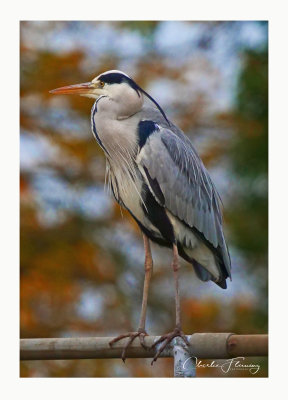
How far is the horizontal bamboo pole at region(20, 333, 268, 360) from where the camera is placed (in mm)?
2291

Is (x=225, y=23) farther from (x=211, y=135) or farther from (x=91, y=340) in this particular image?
(x=91, y=340)

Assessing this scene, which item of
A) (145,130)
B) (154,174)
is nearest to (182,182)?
(154,174)

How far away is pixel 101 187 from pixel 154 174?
167cm

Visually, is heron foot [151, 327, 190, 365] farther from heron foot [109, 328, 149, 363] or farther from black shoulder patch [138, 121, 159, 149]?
black shoulder patch [138, 121, 159, 149]

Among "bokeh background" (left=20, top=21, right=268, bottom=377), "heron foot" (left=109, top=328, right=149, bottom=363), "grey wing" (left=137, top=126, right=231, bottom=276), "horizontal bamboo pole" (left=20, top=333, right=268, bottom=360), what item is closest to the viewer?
"horizontal bamboo pole" (left=20, top=333, right=268, bottom=360)

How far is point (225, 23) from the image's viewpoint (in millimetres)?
3500

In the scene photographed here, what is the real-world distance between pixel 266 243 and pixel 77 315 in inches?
57.9

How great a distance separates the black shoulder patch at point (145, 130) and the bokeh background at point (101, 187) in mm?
969

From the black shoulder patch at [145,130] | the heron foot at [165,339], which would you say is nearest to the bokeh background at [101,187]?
the black shoulder patch at [145,130]

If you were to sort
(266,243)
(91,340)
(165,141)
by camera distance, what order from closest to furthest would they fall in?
(91,340) < (165,141) < (266,243)

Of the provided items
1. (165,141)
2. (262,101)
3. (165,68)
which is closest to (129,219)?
(165,68)

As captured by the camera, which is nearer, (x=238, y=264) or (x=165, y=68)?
(x=238, y=264)

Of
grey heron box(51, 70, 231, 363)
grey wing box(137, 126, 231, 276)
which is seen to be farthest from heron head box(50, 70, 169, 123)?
grey wing box(137, 126, 231, 276)

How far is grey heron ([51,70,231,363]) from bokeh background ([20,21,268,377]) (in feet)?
2.61
